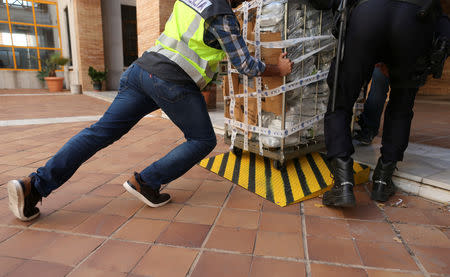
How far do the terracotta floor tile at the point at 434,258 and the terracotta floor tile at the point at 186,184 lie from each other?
152 centimetres

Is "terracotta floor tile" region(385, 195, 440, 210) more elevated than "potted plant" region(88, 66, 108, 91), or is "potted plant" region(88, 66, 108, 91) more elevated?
"potted plant" region(88, 66, 108, 91)

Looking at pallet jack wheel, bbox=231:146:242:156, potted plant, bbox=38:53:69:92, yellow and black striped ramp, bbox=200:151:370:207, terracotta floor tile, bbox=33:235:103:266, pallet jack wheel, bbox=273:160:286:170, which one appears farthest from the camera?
potted plant, bbox=38:53:69:92

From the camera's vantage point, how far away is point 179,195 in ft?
7.70

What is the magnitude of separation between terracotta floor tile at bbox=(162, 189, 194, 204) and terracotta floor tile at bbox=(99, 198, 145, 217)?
0.24 m

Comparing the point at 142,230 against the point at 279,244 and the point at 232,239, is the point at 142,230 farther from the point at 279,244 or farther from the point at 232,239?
the point at 279,244

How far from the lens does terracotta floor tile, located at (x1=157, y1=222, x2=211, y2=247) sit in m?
1.71

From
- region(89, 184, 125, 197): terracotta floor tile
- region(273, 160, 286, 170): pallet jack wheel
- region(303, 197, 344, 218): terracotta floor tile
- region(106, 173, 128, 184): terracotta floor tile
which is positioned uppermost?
region(273, 160, 286, 170): pallet jack wheel

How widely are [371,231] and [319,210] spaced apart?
1.16 feet

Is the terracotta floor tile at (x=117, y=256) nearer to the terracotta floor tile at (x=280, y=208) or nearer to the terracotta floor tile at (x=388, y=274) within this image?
the terracotta floor tile at (x=280, y=208)

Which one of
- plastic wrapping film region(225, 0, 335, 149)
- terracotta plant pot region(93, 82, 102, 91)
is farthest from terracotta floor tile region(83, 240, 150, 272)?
terracotta plant pot region(93, 82, 102, 91)

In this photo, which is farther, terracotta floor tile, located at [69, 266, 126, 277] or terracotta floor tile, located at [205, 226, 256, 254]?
terracotta floor tile, located at [205, 226, 256, 254]

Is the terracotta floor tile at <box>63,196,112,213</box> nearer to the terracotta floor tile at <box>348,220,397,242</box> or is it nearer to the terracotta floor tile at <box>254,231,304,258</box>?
the terracotta floor tile at <box>254,231,304,258</box>

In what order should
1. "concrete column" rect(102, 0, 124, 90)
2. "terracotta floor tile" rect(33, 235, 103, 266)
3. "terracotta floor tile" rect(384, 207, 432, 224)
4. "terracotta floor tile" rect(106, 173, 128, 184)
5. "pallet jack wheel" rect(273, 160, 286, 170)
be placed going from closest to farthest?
"terracotta floor tile" rect(33, 235, 103, 266)
"terracotta floor tile" rect(384, 207, 432, 224)
"terracotta floor tile" rect(106, 173, 128, 184)
"pallet jack wheel" rect(273, 160, 286, 170)
"concrete column" rect(102, 0, 124, 90)

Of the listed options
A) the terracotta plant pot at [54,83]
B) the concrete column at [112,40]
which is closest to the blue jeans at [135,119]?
the concrete column at [112,40]
